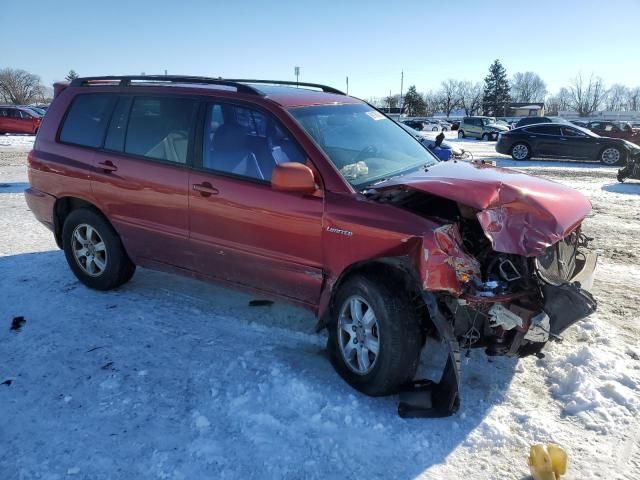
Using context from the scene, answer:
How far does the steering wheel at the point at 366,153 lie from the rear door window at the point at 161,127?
4.49ft

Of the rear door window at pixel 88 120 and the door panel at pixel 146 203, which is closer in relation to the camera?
the door panel at pixel 146 203

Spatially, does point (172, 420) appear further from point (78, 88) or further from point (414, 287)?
point (78, 88)

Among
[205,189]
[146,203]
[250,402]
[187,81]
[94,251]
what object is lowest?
[250,402]

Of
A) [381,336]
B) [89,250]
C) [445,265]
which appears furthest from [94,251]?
[445,265]

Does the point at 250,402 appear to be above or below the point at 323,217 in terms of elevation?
below

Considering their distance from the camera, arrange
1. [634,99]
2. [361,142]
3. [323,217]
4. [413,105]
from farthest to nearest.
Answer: [634,99] → [413,105] → [361,142] → [323,217]

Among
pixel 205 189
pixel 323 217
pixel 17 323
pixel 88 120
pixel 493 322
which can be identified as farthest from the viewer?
pixel 88 120

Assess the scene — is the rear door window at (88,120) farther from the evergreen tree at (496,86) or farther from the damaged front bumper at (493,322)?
the evergreen tree at (496,86)

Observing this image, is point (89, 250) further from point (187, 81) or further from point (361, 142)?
point (361, 142)

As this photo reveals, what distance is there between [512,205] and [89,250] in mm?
3820

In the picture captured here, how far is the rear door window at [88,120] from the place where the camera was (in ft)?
15.3

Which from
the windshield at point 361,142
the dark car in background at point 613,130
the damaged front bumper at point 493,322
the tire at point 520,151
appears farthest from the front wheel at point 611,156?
the damaged front bumper at point 493,322

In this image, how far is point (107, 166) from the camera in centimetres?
450

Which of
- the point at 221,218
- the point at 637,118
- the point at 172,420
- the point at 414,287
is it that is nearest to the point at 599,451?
the point at 414,287
